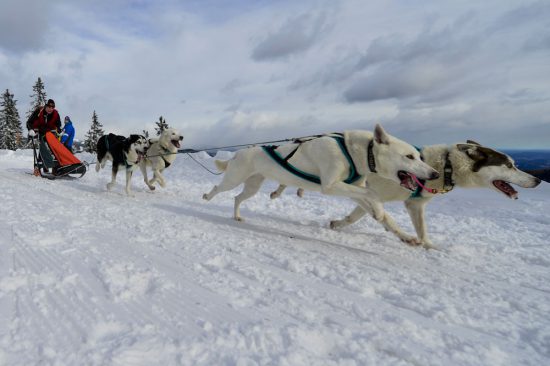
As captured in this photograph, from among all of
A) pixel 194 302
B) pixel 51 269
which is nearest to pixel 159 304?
pixel 194 302

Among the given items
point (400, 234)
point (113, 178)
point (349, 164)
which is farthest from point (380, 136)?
point (113, 178)

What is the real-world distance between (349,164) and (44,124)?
8831 millimetres

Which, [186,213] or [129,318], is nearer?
[129,318]

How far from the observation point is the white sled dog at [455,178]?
3801 millimetres

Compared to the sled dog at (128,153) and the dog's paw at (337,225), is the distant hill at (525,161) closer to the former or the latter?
the dog's paw at (337,225)

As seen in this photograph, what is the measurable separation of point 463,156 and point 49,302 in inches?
157

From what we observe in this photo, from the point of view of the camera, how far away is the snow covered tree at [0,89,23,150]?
36.2 meters

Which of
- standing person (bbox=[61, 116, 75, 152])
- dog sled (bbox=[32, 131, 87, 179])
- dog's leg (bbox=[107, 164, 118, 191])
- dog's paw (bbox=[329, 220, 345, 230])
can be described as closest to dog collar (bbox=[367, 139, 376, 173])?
dog's paw (bbox=[329, 220, 345, 230])

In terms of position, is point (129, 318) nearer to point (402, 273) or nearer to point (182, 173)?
point (402, 273)

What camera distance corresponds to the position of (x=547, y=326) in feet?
6.67

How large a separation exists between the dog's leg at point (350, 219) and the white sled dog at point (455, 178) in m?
0.46

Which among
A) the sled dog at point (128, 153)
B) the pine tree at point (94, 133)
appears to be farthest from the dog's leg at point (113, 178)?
the pine tree at point (94, 133)

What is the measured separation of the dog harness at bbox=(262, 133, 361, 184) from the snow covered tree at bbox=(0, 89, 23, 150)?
4114 cm

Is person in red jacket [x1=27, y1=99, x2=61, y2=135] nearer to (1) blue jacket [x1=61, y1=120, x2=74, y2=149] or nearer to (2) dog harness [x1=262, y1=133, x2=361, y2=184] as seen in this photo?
(1) blue jacket [x1=61, y1=120, x2=74, y2=149]
